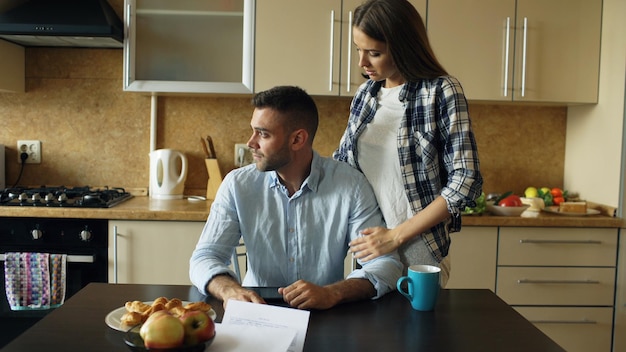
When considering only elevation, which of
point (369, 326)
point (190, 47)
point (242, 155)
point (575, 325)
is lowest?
point (575, 325)

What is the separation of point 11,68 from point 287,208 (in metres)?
1.97

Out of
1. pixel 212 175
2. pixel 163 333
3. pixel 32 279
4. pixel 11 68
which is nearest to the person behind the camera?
pixel 163 333

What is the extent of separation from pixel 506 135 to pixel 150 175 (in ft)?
5.98

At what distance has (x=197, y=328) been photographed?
1037 mm

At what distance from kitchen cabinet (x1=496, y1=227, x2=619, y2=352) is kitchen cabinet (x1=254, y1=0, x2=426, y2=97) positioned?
3.39 feet

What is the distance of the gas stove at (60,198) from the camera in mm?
2582

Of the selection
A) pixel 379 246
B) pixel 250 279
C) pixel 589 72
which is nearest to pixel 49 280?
pixel 250 279

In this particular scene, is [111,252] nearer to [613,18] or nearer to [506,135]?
[506,135]

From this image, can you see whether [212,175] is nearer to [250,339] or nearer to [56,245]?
[56,245]

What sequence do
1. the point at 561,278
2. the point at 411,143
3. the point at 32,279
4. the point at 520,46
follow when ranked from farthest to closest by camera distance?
the point at 520,46 < the point at 561,278 < the point at 32,279 < the point at 411,143

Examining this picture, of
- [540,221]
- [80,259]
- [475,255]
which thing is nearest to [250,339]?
[80,259]

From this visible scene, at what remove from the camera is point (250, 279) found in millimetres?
1688

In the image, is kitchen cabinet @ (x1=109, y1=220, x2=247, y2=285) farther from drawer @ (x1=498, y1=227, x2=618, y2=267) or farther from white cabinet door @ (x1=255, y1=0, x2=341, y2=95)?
drawer @ (x1=498, y1=227, x2=618, y2=267)

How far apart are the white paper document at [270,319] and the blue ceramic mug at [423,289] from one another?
245mm
